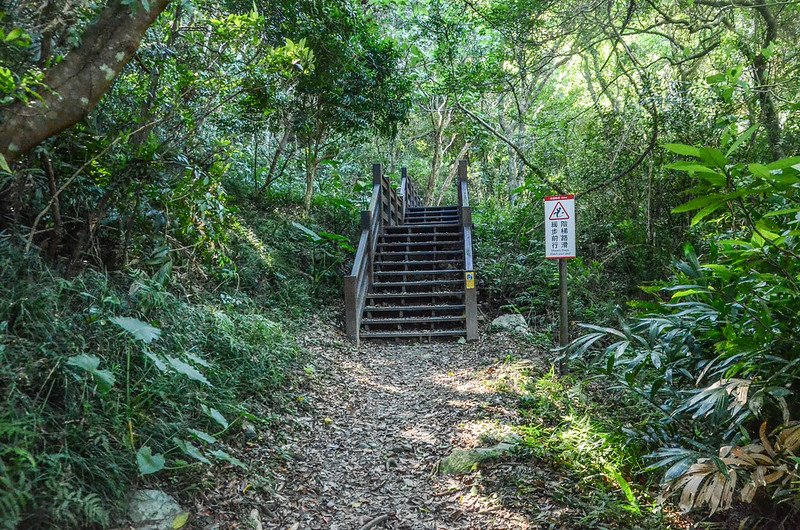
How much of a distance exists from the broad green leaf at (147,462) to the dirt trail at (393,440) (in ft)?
2.57

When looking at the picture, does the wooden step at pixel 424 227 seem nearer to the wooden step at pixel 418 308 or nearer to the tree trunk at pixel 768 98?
the wooden step at pixel 418 308

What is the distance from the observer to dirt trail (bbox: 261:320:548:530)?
→ 3016 mm

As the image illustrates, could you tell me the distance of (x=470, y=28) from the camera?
9.78 m

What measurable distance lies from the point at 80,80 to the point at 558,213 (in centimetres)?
419

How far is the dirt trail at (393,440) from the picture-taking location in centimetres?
302

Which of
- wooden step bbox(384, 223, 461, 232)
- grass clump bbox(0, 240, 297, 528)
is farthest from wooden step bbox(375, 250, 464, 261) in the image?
grass clump bbox(0, 240, 297, 528)

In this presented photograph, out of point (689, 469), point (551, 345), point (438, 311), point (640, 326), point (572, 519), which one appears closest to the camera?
point (689, 469)

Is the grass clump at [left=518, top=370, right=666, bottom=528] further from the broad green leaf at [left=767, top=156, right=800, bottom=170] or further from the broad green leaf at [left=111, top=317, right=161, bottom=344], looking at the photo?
the broad green leaf at [left=111, top=317, right=161, bottom=344]

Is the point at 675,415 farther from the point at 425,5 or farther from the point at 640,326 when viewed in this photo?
the point at 425,5

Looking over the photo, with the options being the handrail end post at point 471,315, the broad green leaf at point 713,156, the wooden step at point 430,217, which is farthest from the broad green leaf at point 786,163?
the wooden step at point 430,217

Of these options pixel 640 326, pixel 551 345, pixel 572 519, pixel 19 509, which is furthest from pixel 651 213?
pixel 19 509

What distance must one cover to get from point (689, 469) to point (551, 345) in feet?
12.5

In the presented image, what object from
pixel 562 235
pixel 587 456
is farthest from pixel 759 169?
pixel 562 235

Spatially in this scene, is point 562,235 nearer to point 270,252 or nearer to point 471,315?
point 471,315
